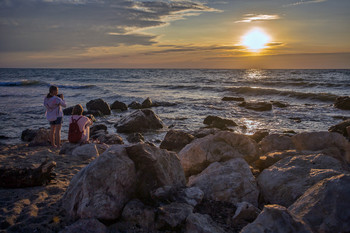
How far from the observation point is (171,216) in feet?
10.8

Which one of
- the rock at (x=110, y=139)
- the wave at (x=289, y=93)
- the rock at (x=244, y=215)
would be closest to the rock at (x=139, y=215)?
the rock at (x=244, y=215)

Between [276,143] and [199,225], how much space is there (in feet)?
16.0

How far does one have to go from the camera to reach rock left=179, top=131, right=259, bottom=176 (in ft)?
19.0

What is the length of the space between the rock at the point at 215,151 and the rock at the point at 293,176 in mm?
1239

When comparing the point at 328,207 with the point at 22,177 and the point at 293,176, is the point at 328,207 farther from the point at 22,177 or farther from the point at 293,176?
the point at 22,177

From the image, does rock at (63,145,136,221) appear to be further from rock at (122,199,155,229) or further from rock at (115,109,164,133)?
rock at (115,109,164,133)

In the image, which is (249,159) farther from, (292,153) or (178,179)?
(178,179)

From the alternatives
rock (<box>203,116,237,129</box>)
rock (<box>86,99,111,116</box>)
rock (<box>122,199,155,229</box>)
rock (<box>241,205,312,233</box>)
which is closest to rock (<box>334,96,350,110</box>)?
rock (<box>203,116,237,129</box>)

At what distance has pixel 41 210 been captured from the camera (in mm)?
3678

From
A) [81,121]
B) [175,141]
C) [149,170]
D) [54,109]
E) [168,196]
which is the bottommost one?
[175,141]

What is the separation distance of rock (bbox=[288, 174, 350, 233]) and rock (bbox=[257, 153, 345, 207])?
105 centimetres

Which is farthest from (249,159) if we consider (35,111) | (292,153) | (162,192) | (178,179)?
(35,111)

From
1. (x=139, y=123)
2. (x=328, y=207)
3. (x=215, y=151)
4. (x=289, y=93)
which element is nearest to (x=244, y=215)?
(x=328, y=207)

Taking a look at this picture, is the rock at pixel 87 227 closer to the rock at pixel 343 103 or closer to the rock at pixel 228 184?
the rock at pixel 228 184
